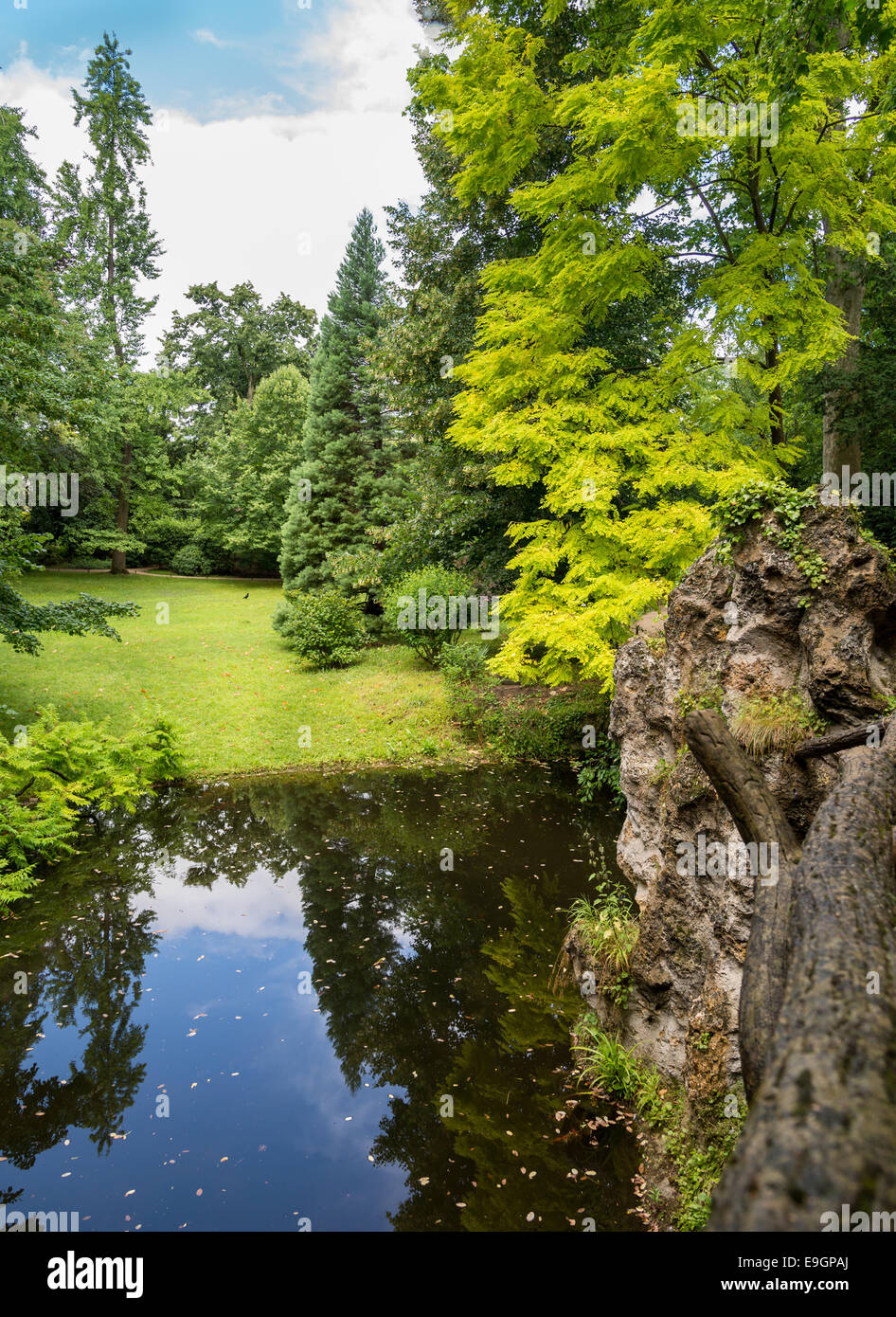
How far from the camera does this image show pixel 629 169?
7.54 meters

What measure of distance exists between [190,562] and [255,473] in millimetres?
6023

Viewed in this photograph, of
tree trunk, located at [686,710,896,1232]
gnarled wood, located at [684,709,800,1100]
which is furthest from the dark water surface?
tree trunk, located at [686,710,896,1232]

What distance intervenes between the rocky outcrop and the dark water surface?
1.16 meters

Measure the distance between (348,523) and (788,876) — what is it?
20.5 meters

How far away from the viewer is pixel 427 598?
16.5 metres

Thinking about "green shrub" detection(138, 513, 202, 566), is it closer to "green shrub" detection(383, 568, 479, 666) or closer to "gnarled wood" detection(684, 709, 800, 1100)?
"green shrub" detection(383, 568, 479, 666)

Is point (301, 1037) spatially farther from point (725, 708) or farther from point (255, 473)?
point (255, 473)

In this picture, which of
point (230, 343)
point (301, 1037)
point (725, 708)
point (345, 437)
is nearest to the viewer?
point (725, 708)

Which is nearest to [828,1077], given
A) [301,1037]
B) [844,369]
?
[301,1037]

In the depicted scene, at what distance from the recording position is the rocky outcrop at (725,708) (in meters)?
4.17

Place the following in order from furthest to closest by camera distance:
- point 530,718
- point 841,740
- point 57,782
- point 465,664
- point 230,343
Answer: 1. point 230,343
2. point 465,664
3. point 530,718
4. point 57,782
5. point 841,740

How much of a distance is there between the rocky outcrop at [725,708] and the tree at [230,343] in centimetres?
4076

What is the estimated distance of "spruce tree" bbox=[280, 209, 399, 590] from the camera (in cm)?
2195

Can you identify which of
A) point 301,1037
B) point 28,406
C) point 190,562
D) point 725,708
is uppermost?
point 190,562
